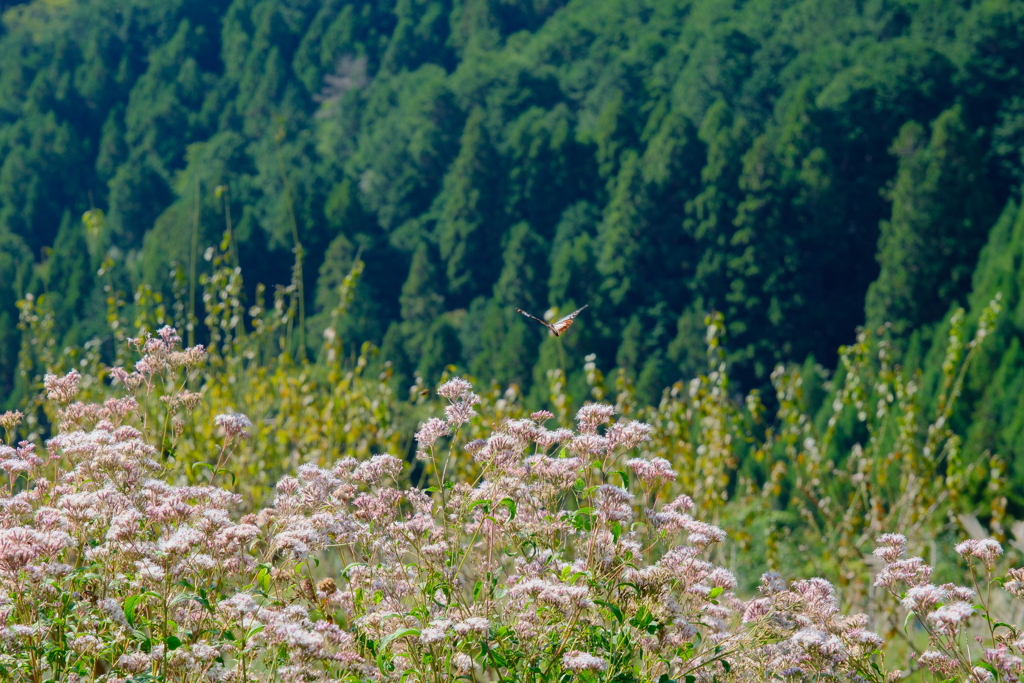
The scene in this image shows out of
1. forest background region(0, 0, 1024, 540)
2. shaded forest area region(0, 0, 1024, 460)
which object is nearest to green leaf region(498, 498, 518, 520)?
forest background region(0, 0, 1024, 540)

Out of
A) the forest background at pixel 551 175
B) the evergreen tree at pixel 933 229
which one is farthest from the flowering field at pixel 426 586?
the evergreen tree at pixel 933 229

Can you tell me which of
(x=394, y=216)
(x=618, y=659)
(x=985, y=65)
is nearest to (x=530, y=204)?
(x=394, y=216)

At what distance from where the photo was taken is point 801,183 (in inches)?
1769

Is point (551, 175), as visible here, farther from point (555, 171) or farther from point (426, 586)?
point (426, 586)

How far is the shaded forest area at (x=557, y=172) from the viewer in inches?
1593

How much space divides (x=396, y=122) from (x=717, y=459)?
53.9m

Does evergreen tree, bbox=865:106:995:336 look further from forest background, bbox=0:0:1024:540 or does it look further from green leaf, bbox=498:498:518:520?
green leaf, bbox=498:498:518:520

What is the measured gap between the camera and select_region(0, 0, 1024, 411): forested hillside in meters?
40.6

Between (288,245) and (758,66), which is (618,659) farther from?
(758,66)

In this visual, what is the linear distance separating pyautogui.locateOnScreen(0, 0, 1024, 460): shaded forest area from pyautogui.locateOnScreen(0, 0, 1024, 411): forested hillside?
159 mm

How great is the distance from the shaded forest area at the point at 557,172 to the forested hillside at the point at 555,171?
16cm

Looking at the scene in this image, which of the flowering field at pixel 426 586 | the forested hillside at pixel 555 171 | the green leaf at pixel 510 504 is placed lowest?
the forested hillside at pixel 555 171

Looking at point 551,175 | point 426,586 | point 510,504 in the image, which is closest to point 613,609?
point 510,504

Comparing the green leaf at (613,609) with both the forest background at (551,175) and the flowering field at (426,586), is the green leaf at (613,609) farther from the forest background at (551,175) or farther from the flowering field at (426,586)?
the forest background at (551,175)
